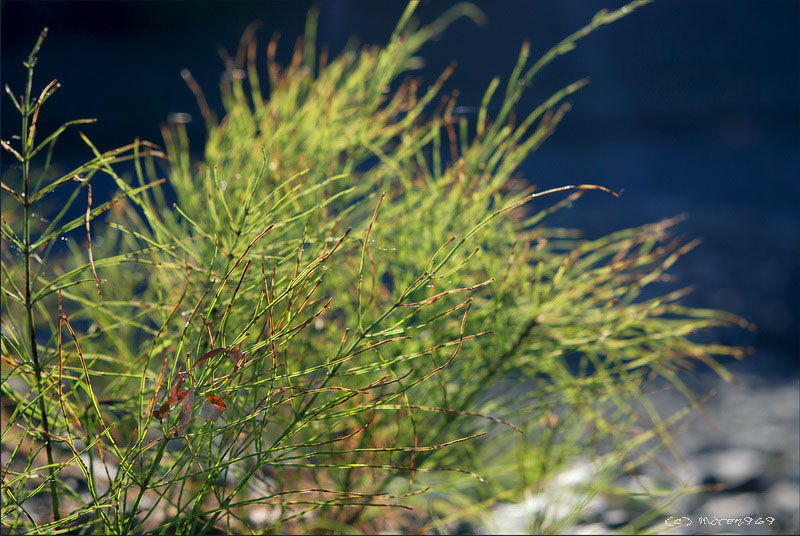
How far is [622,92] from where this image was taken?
213 centimetres

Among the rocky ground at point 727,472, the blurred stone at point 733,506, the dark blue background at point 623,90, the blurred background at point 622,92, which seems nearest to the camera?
the rocky ground at point 727,472

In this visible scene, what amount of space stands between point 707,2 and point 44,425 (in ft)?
7.27

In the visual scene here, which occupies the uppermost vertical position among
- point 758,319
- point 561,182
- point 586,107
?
point 586,107

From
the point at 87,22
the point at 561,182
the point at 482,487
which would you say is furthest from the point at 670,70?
the point at 482,487

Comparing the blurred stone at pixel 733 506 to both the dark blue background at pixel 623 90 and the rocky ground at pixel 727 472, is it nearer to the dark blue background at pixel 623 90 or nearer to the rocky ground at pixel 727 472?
the rocky ground at pixel 727 472

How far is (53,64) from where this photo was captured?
1.68 m

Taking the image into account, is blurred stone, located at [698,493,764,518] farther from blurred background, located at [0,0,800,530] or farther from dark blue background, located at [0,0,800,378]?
dark blue background, located at [0,0,800,378]

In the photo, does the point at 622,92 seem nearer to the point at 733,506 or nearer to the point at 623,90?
the point at 623,90

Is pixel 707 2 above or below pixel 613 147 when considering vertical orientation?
above

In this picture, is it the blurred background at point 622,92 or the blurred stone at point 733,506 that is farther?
the blurred background at point 622,92

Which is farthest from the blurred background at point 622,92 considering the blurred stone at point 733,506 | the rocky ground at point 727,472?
the blurred stone at point 733,506

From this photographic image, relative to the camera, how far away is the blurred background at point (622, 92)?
1511mm

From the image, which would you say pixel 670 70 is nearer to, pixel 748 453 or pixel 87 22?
pixel 748 453

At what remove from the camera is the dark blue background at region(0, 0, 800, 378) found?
5.32 feet
